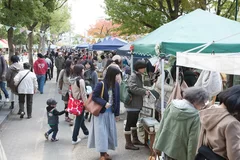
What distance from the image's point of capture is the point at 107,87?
514 centimetres

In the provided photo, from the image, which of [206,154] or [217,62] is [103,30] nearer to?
[217,62]

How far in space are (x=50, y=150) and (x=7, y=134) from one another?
169 cm

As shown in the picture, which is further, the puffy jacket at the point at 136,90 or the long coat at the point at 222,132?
the puffy jacket at the point at 136,90

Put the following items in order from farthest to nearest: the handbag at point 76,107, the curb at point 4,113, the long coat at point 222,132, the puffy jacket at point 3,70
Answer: the puffy jacket at point 3,70 → the curb at point 4,113 → the handbag at point 76,107 → the long coat at point 222,132

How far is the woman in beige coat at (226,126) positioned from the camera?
7.91 ft

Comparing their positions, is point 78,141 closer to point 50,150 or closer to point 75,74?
point 50,150

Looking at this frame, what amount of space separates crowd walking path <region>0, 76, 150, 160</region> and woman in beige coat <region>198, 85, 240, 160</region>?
125 inches

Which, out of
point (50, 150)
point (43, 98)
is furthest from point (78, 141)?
point (43, 98)

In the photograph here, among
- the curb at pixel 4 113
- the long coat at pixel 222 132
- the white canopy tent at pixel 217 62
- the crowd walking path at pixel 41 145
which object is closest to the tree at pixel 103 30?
the curb at pixel 4 113

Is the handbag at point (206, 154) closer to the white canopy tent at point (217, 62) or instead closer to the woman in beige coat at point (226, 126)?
the woman in beige coat at point (226, 126)

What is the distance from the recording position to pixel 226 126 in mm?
2418

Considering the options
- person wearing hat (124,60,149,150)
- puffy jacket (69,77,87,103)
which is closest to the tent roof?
person wearing hat (124,60,149,150)

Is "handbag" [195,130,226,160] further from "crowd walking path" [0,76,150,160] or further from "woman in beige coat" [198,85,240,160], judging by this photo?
"crowd walking path" [0,76,150,160]

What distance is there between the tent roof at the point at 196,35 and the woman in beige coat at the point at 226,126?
8.32 ft
